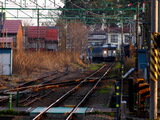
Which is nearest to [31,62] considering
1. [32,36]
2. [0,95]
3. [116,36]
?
[0,95]

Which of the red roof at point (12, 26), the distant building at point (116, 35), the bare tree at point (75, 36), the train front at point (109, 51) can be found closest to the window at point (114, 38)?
the distant building at point (116, 35)

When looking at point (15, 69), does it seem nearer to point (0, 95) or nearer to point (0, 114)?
point (0, 95)

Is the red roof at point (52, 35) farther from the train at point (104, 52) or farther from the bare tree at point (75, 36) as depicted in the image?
the train at point (104, 52)

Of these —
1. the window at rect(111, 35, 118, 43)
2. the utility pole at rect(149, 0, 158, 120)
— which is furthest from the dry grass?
the window at rect(111, 35, 118, 43)

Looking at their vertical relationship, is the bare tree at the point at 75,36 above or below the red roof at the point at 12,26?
below

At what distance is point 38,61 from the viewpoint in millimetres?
37781

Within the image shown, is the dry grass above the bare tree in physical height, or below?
below

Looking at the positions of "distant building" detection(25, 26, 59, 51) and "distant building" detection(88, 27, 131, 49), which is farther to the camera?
"distant building" detection(88, 27, 131, 49)

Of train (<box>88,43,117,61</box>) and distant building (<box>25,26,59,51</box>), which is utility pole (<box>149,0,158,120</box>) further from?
distant building (<box>25,26,59,51</box>)

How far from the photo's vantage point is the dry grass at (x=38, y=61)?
1194 inches

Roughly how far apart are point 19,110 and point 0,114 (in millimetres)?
768

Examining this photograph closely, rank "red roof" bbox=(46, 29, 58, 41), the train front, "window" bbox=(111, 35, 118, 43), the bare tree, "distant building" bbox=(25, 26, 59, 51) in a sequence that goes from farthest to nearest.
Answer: "window" bbox=(111, 35, 118, 43), "red roof" bbox=(46, 29, 58, 41), "distant building" bbox=(25, 26, 59, 51), the bare tree, the train front

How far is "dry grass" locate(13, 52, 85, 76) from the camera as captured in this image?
30328 millimetres

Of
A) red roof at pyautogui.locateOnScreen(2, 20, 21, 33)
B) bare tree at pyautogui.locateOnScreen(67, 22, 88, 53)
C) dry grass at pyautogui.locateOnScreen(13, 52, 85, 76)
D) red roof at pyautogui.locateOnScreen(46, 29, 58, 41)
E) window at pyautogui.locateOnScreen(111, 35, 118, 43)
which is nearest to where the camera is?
dry grass at pyautogui.locateOnScreen(13, 52, 85, 76)
